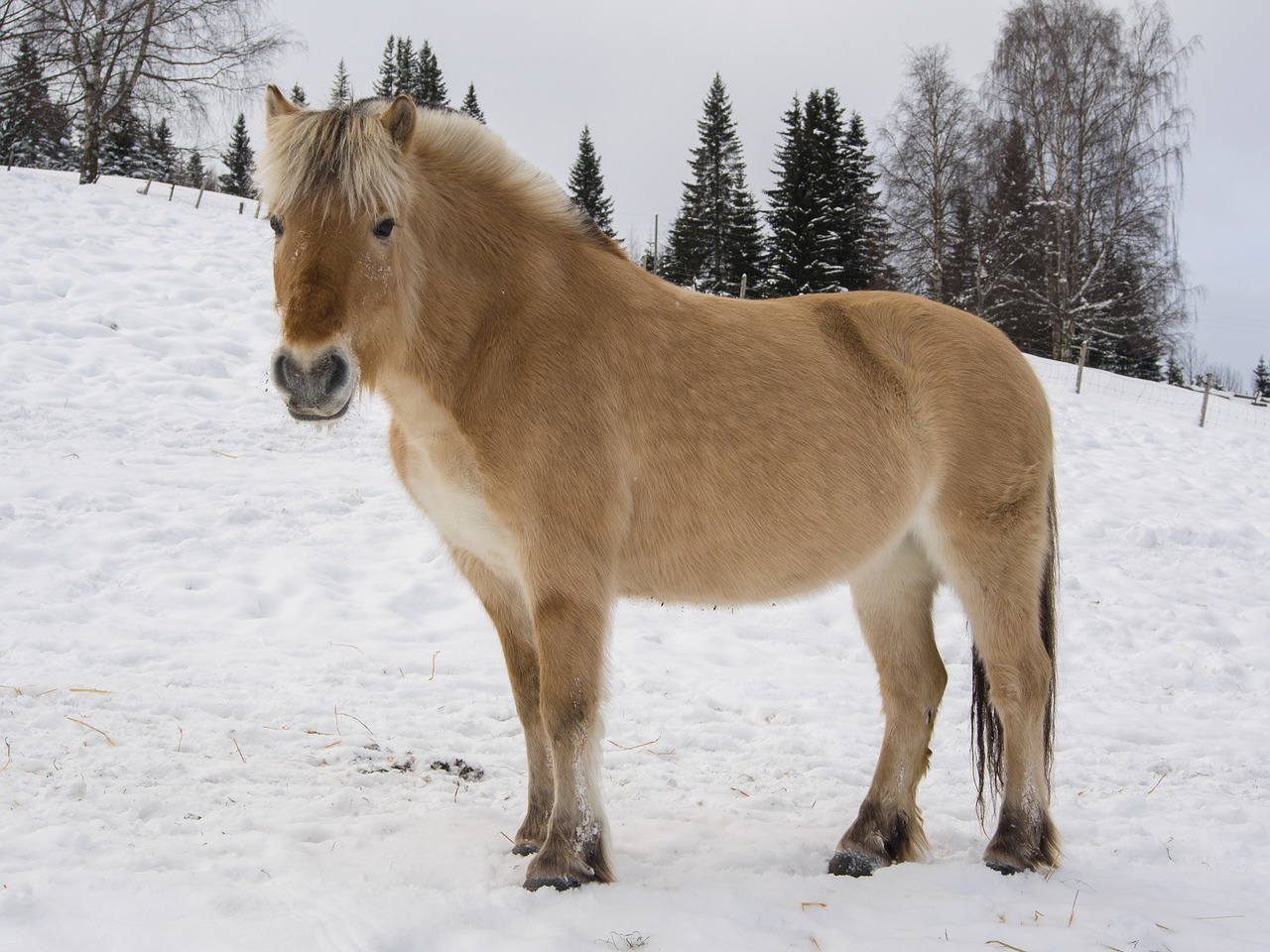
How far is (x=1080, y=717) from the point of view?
16.6ft

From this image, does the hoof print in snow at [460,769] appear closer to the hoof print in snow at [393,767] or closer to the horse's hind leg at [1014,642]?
the hoof print in snow at [393,767]

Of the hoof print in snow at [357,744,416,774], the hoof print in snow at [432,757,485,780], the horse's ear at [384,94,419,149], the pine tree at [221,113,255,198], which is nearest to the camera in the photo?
the horse's ear at [384,94,419,149]

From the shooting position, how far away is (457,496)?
2898mm

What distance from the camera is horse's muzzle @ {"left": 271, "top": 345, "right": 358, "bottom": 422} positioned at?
2408mm

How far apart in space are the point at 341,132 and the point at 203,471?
19.3ft

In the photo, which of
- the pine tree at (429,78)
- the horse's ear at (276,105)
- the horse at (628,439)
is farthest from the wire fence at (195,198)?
the horse at (628,439)

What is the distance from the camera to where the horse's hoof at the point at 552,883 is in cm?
272

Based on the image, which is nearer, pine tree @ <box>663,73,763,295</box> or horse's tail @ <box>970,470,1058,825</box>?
horse's tail @ <box>970,470,1058,825</box>

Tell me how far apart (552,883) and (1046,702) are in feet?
7.22

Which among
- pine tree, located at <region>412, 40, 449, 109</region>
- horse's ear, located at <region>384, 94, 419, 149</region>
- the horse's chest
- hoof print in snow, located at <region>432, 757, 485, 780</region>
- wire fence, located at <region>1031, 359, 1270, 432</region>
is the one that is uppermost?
pine tree, located at <region>412, 40, 449, 109</region>

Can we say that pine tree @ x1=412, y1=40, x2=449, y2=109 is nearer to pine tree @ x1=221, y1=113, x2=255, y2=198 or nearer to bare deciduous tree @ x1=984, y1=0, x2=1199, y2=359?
pine tree @ x1=221, y1=113, x2=255, y2=198

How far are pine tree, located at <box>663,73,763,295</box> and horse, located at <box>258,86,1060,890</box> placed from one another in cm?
3048

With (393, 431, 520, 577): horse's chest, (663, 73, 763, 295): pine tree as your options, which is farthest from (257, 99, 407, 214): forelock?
(663, 73, 763, 295): pine tree

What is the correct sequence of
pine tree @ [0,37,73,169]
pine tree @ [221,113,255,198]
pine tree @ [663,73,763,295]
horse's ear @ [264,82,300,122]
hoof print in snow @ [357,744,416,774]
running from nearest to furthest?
horse's ear @ [264,82,300,122]
hoof print in snow @ [357,744,416,774]
pine tree @ [0,37,73,169]
pine tree @ [663,73,763,295]
pine tree @ [221,113,255,198]
